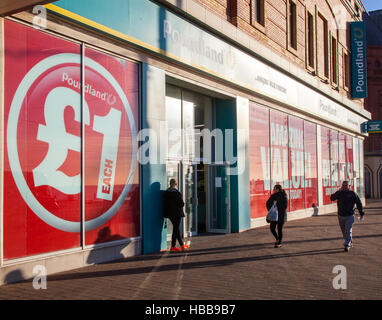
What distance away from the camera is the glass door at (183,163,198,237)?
40.3 feet

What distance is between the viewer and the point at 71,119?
8055 millimetres

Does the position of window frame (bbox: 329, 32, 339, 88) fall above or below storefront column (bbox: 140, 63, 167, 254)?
above

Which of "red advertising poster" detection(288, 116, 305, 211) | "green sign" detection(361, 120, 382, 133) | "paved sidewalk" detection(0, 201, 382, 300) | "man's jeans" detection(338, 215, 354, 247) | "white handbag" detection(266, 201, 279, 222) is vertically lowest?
"paved sidewalk" detection(0, 201, 382, 300)

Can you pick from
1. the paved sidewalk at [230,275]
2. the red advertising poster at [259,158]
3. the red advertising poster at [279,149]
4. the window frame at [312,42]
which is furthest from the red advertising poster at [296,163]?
the paved sidewalk at [230,275]

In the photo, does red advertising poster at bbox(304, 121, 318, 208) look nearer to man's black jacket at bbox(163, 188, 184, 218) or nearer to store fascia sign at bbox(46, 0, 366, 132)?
store fascia sign at bbox(46, 0, 366, 132)

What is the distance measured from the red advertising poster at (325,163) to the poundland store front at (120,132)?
21.7 ft

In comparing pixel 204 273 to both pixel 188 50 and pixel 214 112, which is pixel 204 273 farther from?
pixel 214 112

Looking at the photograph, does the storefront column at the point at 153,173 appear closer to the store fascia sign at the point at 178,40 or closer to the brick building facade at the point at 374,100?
the store fascia sign at the point at 178,40

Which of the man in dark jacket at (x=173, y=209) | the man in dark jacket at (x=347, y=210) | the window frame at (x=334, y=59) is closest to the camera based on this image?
the man in dark jacket at (x=173, y=209)

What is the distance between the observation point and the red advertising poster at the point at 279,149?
1640 cm

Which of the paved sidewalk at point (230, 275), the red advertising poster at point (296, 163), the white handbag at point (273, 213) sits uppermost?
the red advertising poster at point (296, 163)

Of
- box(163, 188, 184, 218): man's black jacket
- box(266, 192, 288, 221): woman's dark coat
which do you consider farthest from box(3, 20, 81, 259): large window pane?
box(266, 192, 288, 221): woman's dark coat

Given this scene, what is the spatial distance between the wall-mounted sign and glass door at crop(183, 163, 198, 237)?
17.5 m

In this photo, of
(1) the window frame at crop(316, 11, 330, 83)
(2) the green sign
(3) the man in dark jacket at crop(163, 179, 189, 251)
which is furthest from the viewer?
(2) the green sign
